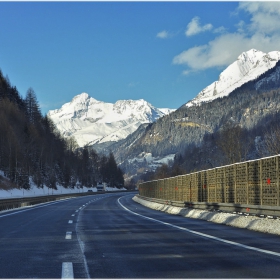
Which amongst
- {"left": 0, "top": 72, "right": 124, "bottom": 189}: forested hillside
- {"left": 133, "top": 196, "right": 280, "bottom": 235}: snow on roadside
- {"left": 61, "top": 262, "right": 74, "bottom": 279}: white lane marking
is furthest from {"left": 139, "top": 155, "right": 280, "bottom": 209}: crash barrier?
{"left": 0, "top": 72, "right": 124, "bottom": 189}: forested hillside

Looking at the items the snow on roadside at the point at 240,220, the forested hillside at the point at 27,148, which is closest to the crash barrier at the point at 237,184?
the snow on roadside at the point at 240,220

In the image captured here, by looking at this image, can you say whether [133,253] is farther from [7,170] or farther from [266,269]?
[7,170]

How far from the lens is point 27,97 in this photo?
137 meters

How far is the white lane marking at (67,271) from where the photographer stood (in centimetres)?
747

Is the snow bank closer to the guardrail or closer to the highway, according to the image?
the guardrail

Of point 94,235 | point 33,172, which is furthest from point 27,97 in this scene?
point 94,235

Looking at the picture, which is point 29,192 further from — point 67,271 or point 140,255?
point 67,271

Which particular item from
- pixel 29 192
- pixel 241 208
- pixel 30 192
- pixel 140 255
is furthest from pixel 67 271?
pixel 30 192

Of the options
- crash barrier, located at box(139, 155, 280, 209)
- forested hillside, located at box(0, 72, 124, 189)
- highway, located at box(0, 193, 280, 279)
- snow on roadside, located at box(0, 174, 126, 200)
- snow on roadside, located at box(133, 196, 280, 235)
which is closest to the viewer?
highway, located at box(0, 193, 280, 279)

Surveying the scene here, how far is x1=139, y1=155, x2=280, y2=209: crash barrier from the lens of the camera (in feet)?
55.3

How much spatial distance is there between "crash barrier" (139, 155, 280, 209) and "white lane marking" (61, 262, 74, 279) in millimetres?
9667

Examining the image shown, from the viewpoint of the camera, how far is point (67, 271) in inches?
312

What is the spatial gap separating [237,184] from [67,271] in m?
14.1

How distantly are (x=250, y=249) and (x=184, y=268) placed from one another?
3.00 metres
